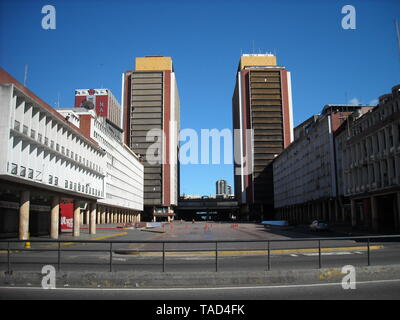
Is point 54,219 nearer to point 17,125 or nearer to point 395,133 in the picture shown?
point 17,125

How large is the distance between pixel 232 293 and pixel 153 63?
16899 cm

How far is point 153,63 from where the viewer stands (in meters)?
170

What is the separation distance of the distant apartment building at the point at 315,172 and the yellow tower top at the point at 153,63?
73550 mm

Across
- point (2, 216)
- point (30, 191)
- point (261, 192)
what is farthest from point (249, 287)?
point (261, 192)

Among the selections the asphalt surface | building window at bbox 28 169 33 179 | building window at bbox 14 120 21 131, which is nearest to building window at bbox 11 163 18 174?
building window at bbox 28 169 33 179

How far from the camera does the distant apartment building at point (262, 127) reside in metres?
154

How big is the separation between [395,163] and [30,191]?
38649 millimetres

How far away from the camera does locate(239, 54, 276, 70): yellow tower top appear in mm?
171250

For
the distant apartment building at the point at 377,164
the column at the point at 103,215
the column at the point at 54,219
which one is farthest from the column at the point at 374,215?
the column at the point at 103,215

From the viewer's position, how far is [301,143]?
98.8 metres

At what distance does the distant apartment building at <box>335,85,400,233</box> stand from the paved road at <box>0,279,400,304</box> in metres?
37.4

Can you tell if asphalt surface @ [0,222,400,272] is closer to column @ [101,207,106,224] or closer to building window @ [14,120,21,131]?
building window @ [14,120,21,131]

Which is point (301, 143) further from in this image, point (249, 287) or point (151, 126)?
point (249, 287)

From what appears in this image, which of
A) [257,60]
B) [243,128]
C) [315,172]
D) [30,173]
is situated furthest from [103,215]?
[257,60]
